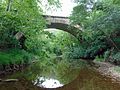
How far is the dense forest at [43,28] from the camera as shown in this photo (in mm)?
15023

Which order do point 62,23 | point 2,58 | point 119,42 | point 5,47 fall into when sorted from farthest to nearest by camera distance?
point 62,23 < point 119,42 < point 5,47 < point 2,58

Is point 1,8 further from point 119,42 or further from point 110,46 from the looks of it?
point 110,46

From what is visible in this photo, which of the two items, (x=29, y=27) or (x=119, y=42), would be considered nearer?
(x=29, y=27)

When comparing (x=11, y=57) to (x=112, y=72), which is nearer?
(x=112, y=72)

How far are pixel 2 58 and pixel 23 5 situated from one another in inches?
148

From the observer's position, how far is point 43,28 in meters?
16.3

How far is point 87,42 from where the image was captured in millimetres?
32594

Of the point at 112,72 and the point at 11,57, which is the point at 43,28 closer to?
the point at 11,57

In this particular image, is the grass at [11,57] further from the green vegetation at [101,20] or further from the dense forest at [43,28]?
the green vegetation at [101,20]

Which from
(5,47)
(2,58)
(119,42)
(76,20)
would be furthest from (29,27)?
(119,42)

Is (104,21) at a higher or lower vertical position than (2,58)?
higher

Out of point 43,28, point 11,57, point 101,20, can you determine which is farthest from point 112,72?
point 11,57

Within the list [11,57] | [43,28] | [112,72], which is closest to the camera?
[43,28]

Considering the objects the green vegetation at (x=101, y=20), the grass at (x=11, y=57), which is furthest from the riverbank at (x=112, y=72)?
the grass at (x=11, y=57)
